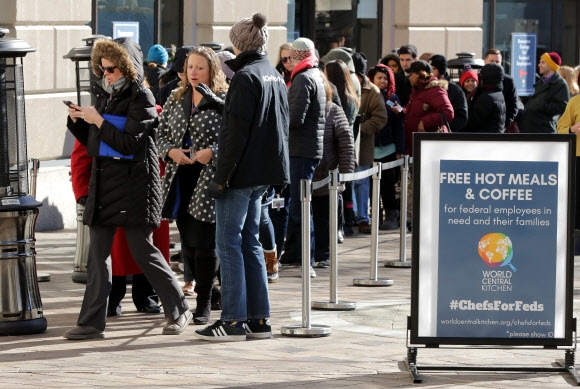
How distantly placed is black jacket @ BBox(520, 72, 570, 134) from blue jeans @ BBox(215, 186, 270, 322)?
9106 mm

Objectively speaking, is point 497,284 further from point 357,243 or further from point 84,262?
point 357,243

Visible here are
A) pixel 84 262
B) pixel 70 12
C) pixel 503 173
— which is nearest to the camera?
pixel 503 173

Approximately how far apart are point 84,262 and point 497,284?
434 centimetres

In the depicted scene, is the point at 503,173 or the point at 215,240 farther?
the point at 215,240

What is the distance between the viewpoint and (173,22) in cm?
1767

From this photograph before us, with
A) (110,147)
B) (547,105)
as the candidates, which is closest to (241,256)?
(110,147)

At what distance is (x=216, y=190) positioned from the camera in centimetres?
848

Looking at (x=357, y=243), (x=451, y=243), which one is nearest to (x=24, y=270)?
(x=451, y=243)

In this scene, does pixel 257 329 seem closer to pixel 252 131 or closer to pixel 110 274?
pixel 110 274

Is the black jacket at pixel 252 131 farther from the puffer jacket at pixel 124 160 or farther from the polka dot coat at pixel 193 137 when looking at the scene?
the polka dot coat at pixel 193 137

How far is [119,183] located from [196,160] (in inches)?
26.3

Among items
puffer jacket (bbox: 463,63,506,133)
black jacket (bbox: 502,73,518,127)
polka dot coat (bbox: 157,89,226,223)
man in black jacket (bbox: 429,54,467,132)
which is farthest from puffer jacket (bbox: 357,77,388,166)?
polka dot coat (bbox: 157,89,226,223)

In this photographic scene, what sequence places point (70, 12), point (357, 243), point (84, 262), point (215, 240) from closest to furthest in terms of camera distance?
point (215, 240), point (84, 262), point (357, 243), point (70, 12)

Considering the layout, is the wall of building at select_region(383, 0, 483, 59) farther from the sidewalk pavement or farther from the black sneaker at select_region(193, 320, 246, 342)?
the black sneaker at select_region(193, 320, 246, 342)
